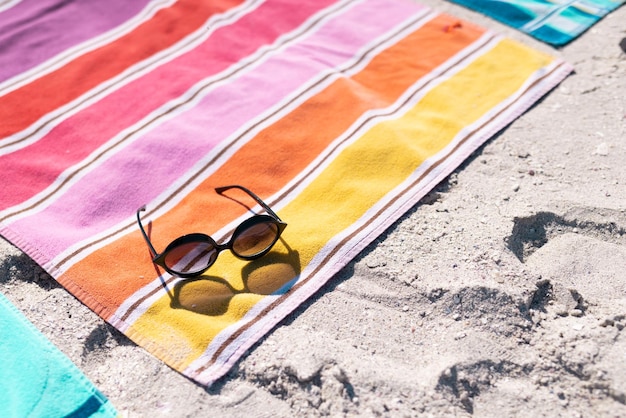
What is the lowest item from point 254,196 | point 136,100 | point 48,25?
point 254,196

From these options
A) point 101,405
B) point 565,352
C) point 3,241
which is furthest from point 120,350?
point 565,352

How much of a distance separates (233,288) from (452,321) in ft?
1.96

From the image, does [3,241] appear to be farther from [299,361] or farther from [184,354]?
[299,361]

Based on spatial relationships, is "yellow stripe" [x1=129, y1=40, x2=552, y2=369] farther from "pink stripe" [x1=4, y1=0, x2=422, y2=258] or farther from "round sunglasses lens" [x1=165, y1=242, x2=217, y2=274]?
"pink stripe" [x1=4, y1=0, x2=422, y2=258]

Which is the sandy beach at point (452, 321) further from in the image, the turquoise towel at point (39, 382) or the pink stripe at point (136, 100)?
the pink stripe at point (136, 100)

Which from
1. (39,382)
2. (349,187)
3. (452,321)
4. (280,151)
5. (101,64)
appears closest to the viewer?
(39,382)

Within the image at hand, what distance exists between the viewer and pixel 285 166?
2205 mm

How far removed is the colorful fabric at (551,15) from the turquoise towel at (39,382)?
2.21 metres

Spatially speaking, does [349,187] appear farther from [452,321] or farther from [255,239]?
[452,321]

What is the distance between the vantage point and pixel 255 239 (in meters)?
Answer: 1.86

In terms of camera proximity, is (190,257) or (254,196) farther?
(254,196)

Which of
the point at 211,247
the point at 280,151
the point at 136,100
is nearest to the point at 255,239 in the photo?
the point at 211,247

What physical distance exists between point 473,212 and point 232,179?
772 millimetres

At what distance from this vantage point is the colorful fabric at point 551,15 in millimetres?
2770
